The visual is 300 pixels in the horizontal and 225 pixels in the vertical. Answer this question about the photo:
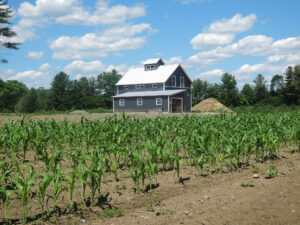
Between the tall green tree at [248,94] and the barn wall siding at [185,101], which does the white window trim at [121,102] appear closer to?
the barn wall siding at [185,101]

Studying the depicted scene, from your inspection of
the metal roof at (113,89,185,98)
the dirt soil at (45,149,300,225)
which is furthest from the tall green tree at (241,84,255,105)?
the dirt soil at (45,149,300,225)

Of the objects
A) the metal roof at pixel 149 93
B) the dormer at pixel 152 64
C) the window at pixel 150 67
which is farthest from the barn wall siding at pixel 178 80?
the window at pixel 150 67

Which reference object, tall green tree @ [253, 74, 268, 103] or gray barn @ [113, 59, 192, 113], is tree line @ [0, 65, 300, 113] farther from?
gray barn @ [113, 59, 192, 113]

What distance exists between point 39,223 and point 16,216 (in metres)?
0.49

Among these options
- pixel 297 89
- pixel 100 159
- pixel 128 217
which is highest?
pixel 297 89

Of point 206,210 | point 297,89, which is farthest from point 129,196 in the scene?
point 297,89

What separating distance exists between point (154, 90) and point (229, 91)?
104 feet

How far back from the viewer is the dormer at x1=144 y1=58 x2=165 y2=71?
1909 inches

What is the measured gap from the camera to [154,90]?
44719mm

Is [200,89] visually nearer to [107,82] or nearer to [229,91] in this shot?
[229,91]

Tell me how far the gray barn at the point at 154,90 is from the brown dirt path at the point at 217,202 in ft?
114

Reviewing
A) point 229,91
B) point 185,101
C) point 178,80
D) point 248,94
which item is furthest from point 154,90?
point 248,94

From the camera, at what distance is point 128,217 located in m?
4.12

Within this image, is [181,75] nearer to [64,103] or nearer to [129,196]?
[64,103]
